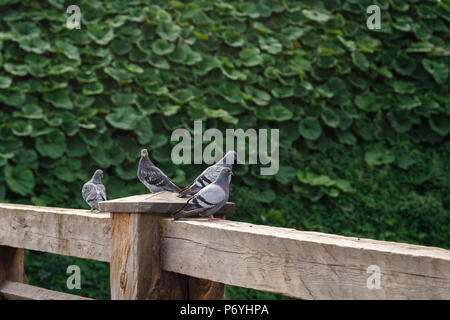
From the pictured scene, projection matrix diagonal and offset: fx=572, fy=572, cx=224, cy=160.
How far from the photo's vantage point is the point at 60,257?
448 cm

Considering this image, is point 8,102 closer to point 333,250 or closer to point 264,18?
point 264,18

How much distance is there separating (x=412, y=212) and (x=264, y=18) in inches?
98.6

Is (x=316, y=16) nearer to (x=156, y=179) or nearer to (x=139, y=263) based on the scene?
(x=156, y=179)

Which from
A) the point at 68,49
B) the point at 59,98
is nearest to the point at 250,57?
the point at 68,49

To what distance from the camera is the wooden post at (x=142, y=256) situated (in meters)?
1.74

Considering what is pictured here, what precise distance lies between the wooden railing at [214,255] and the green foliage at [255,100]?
246cm

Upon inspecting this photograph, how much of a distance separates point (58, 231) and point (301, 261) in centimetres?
112

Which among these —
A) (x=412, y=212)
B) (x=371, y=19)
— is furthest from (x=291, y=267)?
(x=371, y=19)

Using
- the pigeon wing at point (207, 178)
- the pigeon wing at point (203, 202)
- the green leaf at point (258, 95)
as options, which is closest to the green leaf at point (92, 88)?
the green leaf at point (258, 95)

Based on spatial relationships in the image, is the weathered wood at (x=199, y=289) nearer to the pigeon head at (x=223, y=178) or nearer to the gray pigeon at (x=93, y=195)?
the pigeon head at (x=223, y=178)

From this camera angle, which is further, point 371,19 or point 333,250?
point 371,19

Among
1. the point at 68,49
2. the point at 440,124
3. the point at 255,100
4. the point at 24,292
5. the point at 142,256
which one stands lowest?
the point at 24,292

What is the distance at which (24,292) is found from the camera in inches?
95.5
